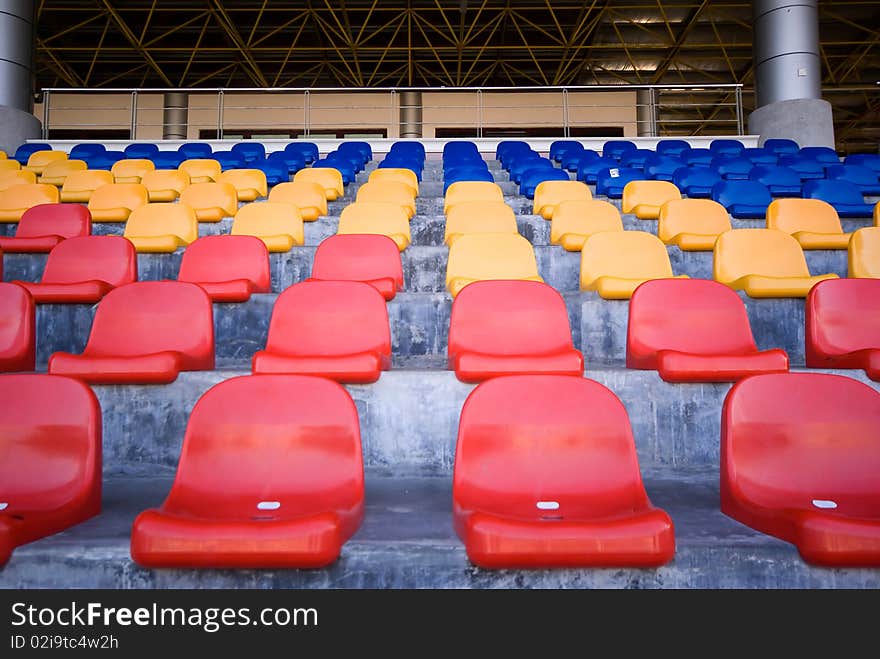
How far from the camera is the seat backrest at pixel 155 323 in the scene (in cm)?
229

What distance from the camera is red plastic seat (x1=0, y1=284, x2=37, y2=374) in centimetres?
223

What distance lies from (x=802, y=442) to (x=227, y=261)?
240 cm

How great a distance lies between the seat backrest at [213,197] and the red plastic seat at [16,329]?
74.6 inches

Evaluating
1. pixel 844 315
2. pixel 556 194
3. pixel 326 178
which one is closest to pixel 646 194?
pixel 556 194

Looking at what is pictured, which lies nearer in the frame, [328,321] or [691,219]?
[328,321]

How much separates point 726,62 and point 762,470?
44.4 ft

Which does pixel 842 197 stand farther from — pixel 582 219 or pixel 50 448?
pixel 50 448

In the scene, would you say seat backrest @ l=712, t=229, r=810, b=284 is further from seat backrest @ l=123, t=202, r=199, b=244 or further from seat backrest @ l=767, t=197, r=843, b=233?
seat backrest @ l=123, t=202, r=199, b=244

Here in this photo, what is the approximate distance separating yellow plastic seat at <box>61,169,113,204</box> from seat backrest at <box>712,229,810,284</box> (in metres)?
4.15

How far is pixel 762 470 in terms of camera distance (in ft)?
5.18

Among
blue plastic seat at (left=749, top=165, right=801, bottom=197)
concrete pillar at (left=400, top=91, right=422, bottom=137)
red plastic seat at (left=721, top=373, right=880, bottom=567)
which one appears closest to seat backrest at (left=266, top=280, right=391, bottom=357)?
red plastic seat at (left=721, top=373, right=880, bottom=567)

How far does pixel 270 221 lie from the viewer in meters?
3.64

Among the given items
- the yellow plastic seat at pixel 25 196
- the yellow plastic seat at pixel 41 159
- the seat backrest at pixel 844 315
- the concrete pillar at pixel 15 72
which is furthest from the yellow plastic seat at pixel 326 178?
the concrete pillar at pixel 15 72

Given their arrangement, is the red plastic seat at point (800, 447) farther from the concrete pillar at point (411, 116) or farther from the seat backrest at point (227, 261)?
the concrete pillar at point (411, 116)
